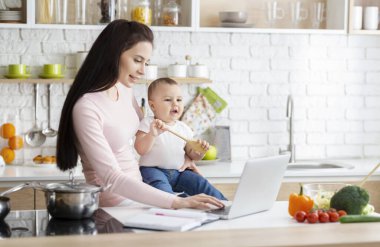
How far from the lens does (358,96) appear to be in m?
5.56

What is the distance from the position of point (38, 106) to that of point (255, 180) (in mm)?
2497

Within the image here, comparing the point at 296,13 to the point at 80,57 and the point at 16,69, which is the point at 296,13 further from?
the point at 16,69

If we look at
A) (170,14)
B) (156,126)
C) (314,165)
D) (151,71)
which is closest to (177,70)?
(151,71)

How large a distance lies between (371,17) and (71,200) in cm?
306

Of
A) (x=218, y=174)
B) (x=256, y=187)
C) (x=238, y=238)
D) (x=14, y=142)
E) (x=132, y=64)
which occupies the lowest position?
(x=218, y=174)

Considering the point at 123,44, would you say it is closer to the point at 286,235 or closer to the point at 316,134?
the point at 286,235

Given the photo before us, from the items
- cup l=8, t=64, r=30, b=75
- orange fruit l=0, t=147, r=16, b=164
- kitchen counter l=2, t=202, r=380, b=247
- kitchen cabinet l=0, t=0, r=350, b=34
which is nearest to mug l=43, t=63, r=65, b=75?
cup l=8, t=64, r=30, b=75

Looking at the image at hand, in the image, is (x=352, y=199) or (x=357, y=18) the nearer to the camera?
(x=352, y=199)

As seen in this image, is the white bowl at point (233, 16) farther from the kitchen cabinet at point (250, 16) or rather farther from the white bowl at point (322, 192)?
the white bowl at point (322, 192)

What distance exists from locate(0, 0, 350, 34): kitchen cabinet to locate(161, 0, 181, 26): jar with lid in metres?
0.06

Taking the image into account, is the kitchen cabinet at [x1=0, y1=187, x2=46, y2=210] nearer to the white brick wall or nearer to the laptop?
the white brick wall

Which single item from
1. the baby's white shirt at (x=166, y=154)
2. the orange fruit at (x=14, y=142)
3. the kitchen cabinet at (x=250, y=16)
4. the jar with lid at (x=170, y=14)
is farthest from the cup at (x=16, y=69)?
the baby's white shirt at (x=166, y=154)

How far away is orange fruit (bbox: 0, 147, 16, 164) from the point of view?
4.96m

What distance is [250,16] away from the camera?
5332 millimetres
